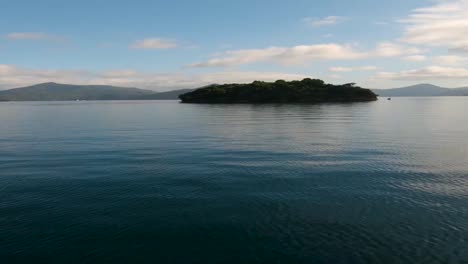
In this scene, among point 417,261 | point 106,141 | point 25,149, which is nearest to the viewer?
point 417,261

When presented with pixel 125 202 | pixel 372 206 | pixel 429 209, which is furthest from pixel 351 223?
pixel 125 202

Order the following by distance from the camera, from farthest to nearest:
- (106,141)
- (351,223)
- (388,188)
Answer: (106,141), (388,188), (351,223)

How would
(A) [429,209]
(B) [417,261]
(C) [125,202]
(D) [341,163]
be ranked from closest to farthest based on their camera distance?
(B) [417,261], (A) [429,209], (C) [125,202], (D) [341,163]

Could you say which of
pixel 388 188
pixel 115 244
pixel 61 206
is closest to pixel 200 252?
pixel 115 244

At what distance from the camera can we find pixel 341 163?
37594 mm

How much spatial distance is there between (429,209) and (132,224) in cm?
1954

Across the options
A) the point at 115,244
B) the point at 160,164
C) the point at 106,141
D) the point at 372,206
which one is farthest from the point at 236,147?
the point at 115,244

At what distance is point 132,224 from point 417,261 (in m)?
15.7

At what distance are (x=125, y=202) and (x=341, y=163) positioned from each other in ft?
77.6

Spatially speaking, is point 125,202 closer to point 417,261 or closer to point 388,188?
point 417,261

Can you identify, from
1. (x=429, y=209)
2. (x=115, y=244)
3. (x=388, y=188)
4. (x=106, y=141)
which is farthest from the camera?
(x=106, y=141)

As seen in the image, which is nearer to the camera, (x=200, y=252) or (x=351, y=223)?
(x=200, y=252)

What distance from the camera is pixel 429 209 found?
23.0 m

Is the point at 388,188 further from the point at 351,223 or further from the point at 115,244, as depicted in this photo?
the point at 115,244
